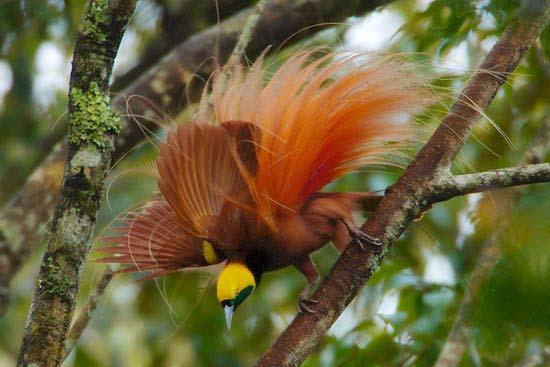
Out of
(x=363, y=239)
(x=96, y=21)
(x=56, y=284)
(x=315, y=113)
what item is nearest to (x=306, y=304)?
(x=363, y=239)

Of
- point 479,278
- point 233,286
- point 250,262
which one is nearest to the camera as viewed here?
point 233,286

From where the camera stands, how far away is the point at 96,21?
2025mm

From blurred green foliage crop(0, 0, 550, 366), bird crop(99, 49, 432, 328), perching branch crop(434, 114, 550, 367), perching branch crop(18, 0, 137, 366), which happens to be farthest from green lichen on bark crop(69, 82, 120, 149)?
perching branch crop(434, 114, 550, 367)

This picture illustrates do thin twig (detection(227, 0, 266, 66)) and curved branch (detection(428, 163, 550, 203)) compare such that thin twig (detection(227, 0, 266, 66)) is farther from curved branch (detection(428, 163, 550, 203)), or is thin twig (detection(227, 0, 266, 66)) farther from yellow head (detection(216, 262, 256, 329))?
curved branch (detection(428, 163, 550, 203))

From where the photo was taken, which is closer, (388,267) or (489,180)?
(489,180)

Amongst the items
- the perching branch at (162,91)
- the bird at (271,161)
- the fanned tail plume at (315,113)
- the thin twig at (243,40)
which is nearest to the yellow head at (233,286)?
the bird at (271,161)

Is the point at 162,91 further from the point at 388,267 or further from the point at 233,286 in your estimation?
the point at 233,286

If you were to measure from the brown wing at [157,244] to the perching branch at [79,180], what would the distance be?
0.49 metres

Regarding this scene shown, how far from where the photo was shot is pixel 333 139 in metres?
2.42

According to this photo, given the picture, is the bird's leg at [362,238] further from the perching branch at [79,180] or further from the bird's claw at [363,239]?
the perching branch at [79,180]

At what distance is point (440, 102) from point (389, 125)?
190 mm

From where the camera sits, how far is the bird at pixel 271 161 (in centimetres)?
234

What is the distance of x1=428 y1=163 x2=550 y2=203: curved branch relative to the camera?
7.03ft

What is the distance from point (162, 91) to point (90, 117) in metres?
2.00
